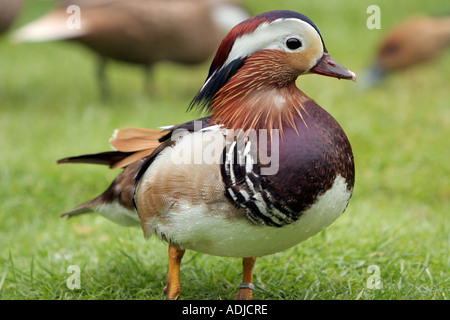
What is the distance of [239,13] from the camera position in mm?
6258

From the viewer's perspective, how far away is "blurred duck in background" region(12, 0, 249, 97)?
5.63 m

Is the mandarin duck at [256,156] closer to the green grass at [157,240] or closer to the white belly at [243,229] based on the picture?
the white belly at [243,229]

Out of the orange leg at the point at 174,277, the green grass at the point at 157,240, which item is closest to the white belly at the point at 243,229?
the orange leg at the point at 174,277

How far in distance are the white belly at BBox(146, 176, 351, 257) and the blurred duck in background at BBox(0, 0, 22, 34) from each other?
4.00 meters

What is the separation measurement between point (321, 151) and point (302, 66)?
292 mm

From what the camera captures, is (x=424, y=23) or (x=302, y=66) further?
(x=424, y=23)

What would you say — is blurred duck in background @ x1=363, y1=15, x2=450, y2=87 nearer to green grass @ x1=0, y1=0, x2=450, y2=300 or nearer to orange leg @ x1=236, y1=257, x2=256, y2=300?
green grass @ x1=0, y1=0, x2=450, y2=300

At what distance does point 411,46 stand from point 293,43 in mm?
4855

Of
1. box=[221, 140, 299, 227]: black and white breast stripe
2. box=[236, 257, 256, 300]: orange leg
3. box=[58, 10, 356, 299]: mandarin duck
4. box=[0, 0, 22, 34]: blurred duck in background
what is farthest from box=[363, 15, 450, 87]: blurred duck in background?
box=[221, 140, 299, 227]: black and white breast stripe

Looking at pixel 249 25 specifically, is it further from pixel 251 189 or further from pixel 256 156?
pixel 251 189

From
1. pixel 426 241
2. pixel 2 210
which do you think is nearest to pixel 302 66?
pixel 426 241

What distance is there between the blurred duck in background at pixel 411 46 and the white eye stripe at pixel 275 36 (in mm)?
4535

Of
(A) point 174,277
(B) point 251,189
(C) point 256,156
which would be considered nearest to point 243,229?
(B) point 251,189

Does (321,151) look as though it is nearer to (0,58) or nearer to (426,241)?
(426,241)
